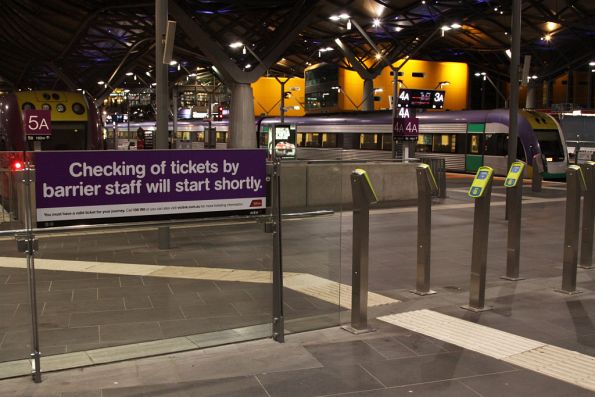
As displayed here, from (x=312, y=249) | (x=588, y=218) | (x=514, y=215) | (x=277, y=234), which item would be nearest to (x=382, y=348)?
(x=277, y=234)

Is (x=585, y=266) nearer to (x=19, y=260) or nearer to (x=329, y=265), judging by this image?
(x=329, y=265)

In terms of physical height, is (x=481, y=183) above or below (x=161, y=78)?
below

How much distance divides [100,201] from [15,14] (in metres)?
39.5

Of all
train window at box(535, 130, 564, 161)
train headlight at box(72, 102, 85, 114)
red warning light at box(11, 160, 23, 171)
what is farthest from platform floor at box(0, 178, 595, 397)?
train window at box(535, 130, 564, 161)

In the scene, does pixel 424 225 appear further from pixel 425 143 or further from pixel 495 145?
pixel 425 143

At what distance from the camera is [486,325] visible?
6000 mm

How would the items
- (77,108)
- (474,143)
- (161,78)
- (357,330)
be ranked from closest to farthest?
(357,330) → (161,78) → (77,108) → (474,143)

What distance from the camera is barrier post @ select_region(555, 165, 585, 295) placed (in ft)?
24.2

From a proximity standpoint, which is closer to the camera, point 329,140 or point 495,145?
point 495,145

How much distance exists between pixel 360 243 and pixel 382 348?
98cm

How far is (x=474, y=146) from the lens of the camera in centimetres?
2748

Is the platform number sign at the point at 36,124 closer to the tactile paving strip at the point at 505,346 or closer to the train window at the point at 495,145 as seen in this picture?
the tactile paving strip at the point at 505,346

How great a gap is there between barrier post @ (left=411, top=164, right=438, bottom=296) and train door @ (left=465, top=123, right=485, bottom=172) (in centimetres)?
2055

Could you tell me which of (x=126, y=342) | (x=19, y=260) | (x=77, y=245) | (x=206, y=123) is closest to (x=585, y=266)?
(x=126, y=342)
